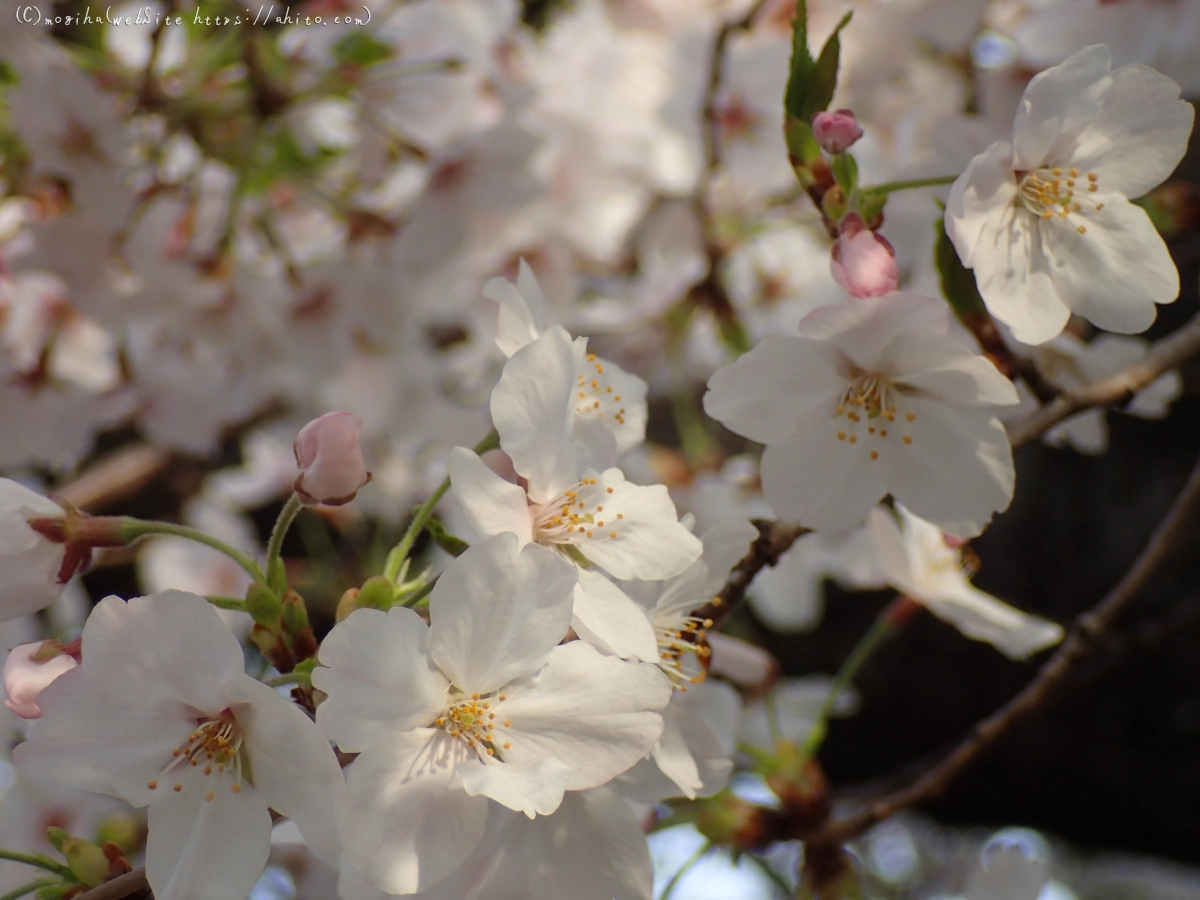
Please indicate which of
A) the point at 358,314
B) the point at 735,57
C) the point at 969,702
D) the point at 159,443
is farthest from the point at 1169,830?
the point at 159,443

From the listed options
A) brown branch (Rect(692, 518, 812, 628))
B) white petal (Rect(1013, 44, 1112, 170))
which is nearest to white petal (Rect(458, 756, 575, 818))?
brown branch (Rect(692, 518, 812, 628))

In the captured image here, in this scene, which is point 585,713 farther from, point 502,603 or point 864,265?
point 864,265

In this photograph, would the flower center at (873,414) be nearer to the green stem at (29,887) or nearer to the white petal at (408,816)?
the white petal at (408,816)

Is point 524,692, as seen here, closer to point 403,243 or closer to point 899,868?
point 403,243

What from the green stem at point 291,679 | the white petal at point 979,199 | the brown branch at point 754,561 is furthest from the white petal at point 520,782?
the white petal at point 979,199

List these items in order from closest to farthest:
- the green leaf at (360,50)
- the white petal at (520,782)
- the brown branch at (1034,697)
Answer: the white petal at (520,782), the brown branch at (1034,697), the green leaf at (360,50)

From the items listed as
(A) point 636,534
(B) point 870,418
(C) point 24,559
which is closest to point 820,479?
(B) point 870,418
